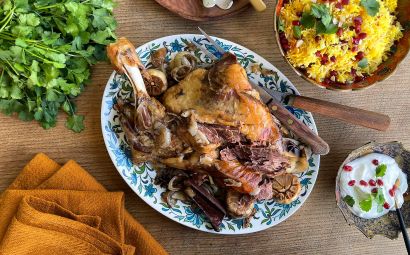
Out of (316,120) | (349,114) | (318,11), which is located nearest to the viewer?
(318,11)

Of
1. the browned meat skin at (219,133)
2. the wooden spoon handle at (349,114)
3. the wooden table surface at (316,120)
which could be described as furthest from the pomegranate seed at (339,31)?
the browned meat skin at (219,133)

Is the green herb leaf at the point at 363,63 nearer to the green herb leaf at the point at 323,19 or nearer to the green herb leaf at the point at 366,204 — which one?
the green herb leaf at the point at 323,19

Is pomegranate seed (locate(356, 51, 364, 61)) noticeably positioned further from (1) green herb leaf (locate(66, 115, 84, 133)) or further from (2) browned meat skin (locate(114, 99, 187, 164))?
(1) green herb leaf (locate(66, 115, 84, 133))

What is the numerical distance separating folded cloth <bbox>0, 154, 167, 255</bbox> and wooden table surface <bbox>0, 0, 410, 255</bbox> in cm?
8

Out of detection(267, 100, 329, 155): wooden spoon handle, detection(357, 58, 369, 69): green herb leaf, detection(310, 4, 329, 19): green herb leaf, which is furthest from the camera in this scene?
detection(267, 100, 329, 155): wooden spoon handle

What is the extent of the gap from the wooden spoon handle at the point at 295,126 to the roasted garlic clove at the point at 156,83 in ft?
1.41

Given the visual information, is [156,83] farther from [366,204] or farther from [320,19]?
[366,204]

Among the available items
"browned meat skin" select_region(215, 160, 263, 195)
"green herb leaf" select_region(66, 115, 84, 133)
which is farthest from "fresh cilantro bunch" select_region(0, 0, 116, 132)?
"browned meat skin" select_region(215, 160, 263, 195)

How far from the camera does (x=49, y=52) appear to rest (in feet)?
6.29

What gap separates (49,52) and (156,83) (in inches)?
16.2

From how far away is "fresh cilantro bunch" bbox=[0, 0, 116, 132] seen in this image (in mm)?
1896

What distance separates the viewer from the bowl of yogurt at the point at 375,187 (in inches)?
85.4

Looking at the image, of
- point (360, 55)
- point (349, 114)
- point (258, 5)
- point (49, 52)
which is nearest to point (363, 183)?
point (349, 114)

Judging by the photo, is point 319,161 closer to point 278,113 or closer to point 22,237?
point 278,113
